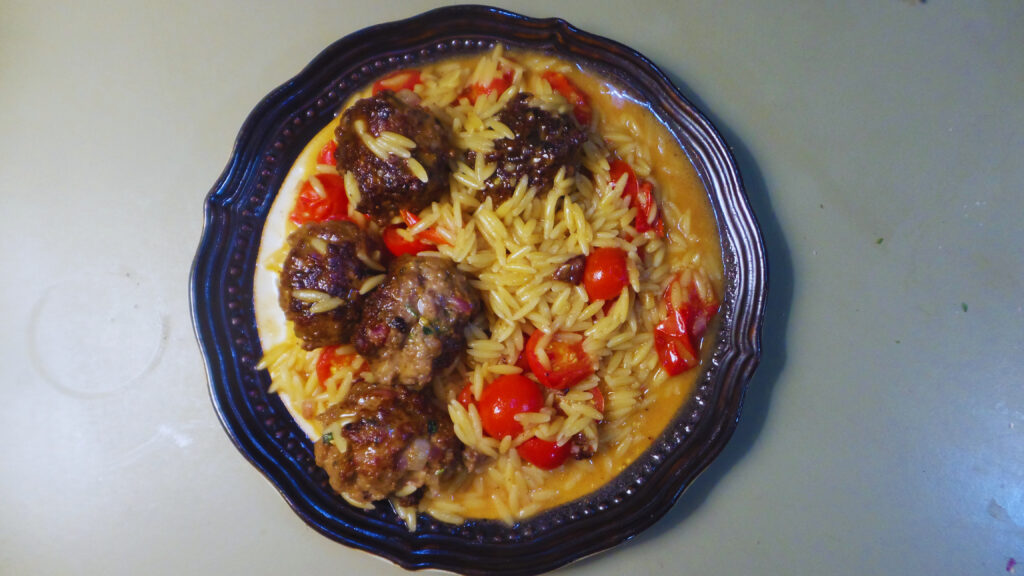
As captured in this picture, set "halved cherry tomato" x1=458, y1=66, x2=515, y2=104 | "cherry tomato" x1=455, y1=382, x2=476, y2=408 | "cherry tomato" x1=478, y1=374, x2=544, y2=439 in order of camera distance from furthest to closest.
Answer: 1. "halved cherry tomato" x1=458, y1=66, x2=515, y2=104
2. "cherry tomato" x1=455, y1=382, x2=476, y2=408
3. "cherry tomato" x1=478, y1=374, x2=544, y2=439

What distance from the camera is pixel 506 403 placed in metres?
2.66

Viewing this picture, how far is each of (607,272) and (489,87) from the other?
3.29 feet

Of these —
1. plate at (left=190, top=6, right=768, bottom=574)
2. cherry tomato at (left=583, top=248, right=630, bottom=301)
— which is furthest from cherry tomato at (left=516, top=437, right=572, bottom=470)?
cherry tomato at (left=583, top=248, right=630, bottom=301)

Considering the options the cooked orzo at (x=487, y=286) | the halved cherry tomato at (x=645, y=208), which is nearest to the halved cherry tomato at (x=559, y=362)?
the cooked orzo at (x=487, y=286)

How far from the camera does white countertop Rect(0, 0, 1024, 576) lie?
3.16m

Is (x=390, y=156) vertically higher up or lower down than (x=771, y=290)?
higher up

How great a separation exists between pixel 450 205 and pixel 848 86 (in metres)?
2.22

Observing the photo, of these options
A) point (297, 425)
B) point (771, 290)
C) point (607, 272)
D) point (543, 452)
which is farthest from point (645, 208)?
point (297, 425)

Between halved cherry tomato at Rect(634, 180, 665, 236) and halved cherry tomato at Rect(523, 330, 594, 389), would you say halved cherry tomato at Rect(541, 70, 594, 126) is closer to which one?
halved cherry tomato at Rect(634, 180, 665, 236)

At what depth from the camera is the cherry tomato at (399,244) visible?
9.08 feet

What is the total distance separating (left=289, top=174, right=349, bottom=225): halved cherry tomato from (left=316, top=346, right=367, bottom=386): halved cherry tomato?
605mm

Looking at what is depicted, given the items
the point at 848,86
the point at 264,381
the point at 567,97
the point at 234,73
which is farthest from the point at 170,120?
Answer: the point at 848,86

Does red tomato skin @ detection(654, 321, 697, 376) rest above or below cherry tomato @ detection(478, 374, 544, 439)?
below

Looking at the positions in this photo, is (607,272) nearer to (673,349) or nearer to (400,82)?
(673,349)
